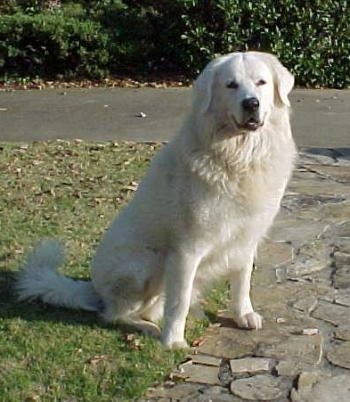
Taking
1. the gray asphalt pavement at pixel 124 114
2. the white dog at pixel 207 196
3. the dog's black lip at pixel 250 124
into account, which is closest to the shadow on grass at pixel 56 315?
the white dog at pixel 207 196

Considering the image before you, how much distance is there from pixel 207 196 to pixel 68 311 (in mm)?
1142

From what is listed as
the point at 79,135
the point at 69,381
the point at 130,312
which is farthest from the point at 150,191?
the point at 79,135

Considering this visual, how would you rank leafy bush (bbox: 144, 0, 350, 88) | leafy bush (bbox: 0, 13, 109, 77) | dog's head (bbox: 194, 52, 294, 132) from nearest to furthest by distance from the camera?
dog's head (bbox: 194, 52, 294, 132) < leafy bush (bbox: 144, 0, 350, 88) < leafy bush (bbox: 0, 13, 109, 77)

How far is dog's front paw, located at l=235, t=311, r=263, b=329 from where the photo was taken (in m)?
5.48

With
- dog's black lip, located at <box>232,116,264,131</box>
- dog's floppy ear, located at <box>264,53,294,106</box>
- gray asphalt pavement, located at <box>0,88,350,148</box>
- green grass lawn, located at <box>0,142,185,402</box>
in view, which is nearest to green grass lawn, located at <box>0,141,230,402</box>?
green grass lawn, located at <box>0,142,185,402</box>

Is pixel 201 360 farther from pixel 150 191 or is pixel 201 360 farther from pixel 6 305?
pixel 6 305

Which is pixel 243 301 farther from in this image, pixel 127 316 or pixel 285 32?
pixel 285 32

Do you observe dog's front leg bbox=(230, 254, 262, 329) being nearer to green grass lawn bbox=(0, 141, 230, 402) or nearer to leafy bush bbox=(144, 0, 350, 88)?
green grass lawn bbox=(0, 141, 230, 402)

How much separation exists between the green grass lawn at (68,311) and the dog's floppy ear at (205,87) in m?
1.25

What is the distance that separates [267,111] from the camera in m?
4.97

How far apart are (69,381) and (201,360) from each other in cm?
70

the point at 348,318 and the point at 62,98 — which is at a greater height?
the point at 348,318

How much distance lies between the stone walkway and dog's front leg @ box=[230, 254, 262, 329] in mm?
56

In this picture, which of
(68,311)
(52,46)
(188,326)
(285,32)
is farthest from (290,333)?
(52,46)
